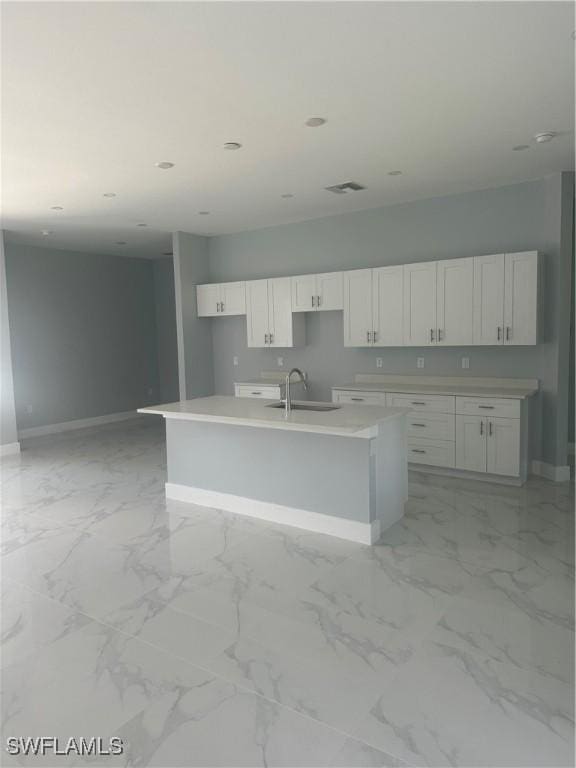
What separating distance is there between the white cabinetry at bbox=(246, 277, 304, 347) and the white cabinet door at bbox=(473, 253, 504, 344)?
222cm

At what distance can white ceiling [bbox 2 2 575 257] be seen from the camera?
7.74ft

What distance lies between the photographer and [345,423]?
3.55 meters

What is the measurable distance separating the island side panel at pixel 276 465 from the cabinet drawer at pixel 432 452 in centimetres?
175

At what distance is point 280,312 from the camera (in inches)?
259

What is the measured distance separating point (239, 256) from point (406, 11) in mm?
5110

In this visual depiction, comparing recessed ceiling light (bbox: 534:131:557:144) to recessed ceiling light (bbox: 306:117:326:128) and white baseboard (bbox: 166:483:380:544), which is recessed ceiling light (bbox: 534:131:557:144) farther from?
white baseboard (bbox: 166:483:380:544)

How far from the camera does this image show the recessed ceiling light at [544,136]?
3.77 metres

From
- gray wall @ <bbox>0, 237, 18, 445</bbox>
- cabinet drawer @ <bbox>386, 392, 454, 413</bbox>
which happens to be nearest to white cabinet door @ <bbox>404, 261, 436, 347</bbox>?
cabinet drawer @ <bbox>386, 392, 454, 413</bbox>

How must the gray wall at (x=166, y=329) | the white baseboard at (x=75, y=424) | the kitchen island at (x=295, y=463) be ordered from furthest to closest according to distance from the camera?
the gray wall at (x=166, y=329) → the white baseboard at (x=75, y=424) → the kitchen island at (x=295, y=463)

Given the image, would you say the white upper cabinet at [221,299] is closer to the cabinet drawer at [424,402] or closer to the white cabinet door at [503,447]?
the cabinet drawer at [424,402]

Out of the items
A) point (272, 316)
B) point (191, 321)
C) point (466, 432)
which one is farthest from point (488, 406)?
point (191, 321)

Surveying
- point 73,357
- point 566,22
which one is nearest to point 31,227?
point 73,357

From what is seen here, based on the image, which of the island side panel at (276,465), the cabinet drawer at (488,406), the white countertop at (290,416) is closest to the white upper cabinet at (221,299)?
the white countertop at (290,416)

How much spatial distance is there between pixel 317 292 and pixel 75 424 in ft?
15.8
